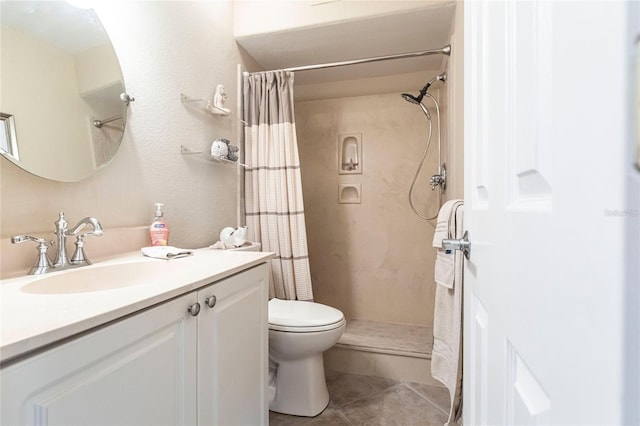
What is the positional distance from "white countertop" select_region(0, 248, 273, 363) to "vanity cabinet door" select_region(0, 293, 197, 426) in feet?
0.08

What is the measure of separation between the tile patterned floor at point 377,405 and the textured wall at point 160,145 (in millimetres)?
1112

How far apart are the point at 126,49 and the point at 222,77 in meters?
0.63

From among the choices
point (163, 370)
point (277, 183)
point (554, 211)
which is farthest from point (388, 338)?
point (554, 211)

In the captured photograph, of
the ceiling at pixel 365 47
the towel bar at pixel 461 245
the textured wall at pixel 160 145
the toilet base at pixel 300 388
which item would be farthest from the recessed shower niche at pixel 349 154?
the towel bar at pixel 461 245

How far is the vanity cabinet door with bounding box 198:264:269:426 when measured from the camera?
878 millimetres

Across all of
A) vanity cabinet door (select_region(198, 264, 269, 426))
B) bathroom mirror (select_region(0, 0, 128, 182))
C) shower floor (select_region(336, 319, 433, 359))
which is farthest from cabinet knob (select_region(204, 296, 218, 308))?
shower floor (select_region(336, 319, 433, 359))

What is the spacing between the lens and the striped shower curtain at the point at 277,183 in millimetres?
1924

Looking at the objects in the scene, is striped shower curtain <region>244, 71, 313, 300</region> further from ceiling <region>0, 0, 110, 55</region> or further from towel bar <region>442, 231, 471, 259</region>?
towel bar <region>442, 231, 471, 259</region>

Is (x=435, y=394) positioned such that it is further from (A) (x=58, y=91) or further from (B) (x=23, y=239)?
(A) (x=58, y=91)

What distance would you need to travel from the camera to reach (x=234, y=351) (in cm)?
102

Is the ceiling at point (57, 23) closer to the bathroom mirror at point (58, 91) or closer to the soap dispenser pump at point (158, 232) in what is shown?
the bathroom mirror at point (58, 91)

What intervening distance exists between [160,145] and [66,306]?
3.12 ft

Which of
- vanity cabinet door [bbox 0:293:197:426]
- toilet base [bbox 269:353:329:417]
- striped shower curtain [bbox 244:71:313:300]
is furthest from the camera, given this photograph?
striped shower curtain [bbox 244:71:313:300]

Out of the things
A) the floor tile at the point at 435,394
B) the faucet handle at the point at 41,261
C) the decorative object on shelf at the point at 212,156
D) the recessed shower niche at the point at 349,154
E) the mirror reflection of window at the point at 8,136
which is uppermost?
the recessed shower niche at the point at 349,154
